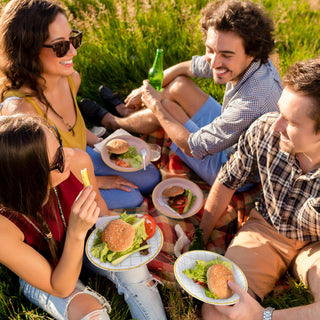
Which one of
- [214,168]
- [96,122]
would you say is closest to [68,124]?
[96,122]

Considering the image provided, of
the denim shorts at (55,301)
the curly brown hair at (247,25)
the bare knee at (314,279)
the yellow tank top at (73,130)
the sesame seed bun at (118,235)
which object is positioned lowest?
the bare knee at (314,279)

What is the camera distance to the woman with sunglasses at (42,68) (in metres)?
2.62

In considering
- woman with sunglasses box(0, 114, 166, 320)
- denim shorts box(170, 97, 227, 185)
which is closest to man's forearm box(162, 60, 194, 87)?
denim shorts box(170, 97, 227, 185)

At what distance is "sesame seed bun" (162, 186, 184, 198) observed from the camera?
322 cm

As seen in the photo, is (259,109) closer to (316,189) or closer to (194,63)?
(316,189)

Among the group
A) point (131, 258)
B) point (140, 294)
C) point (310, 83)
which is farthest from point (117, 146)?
point (310, 83)

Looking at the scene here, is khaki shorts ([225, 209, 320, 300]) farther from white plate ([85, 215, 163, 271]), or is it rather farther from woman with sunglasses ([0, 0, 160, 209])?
woman with sunglasses ([0, 0, 160, 209])

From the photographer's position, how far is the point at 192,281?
232 cm

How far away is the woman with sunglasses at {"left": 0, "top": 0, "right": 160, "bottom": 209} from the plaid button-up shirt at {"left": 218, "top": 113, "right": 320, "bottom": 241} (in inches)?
49.2

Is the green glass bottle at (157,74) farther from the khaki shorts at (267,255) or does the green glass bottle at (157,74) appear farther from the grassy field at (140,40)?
the khaki shorts at (267,255)

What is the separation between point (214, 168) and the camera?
3.46 metres

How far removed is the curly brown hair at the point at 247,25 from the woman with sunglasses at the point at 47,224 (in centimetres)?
178

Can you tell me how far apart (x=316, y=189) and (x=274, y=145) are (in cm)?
44

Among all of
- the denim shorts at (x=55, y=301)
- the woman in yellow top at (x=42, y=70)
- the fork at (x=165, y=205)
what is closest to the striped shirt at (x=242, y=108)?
the fork at (x=165, y=205)
